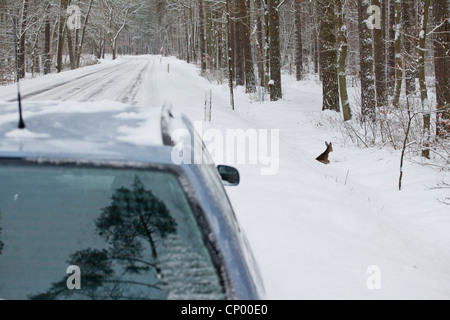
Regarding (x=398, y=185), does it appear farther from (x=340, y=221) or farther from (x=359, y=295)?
(x=359, y=295)

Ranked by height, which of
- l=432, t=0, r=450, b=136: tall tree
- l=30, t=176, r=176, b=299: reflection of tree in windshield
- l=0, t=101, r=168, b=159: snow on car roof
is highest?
l=432, t=0, r=450, b=136: tall tree

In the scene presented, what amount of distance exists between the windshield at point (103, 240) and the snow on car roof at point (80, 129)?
98mm

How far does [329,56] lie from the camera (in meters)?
17.0

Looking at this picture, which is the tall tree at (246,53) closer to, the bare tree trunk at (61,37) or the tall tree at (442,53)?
the tall tree at (442,53)

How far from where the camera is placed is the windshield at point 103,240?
159 centimetres

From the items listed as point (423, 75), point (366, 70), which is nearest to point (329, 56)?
point (366, 70)

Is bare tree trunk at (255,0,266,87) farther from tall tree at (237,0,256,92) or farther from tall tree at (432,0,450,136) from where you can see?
tall tree at (432,0,450,136)

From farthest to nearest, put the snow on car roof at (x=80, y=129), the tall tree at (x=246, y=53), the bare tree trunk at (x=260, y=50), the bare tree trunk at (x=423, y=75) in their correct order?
the bare tree trunk at (x=260, y=50), the tall tree at (x=246, y=53), the bare tree trunk at (x=423, y=75), the snow on car roof at (x=80, y=129)

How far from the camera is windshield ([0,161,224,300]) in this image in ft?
5.22

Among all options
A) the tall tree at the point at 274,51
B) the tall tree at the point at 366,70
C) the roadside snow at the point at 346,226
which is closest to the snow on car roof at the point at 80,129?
the roadside snow at the point at 346,226

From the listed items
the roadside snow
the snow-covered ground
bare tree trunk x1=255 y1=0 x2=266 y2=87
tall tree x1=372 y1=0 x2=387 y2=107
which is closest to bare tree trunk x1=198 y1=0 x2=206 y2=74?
bare tree trunk x1=255 y1=0 x2=266 y2=87

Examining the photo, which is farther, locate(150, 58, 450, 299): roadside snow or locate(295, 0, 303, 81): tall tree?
locate(295, 0, 303, 81): tall tree

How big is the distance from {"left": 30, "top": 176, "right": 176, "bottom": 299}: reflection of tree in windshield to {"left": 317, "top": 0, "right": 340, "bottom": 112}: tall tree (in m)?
15.4
